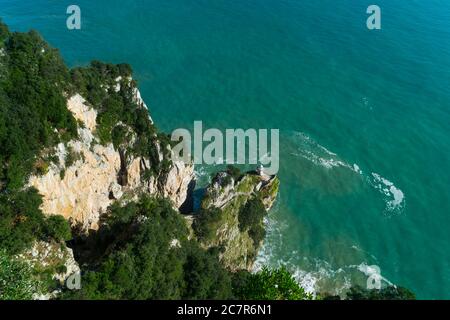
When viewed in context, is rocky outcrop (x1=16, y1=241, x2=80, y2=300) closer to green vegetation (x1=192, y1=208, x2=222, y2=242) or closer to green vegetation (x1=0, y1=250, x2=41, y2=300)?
green vegetation (x1=0, y1=250, x2=41, y2=300)

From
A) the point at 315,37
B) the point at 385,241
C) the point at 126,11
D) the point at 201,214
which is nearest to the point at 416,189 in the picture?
the point at 385,241

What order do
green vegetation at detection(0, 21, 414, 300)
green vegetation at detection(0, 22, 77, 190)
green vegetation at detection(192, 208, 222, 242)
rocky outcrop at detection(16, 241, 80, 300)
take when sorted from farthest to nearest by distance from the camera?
green vegetation at detection(192, 208, 222, 242)
green vegetation at detection(0, 22, 77, 190)
green vegetation at detection(0, 21, 414, 300)
rocky outcrop at detection(16, 241, 80, 300)

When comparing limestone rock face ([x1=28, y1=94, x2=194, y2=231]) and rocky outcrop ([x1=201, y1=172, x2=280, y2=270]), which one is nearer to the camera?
limestone rock face ([x1=28, y1=94, x2=194, y2=231])

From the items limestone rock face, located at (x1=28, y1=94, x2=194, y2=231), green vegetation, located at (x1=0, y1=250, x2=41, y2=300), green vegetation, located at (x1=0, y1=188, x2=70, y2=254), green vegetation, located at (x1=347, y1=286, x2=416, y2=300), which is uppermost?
limestone rock face, located at (x1=28, y1=94, x2=194, y2=231)

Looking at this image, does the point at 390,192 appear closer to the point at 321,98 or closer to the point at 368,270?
the point at 368,270

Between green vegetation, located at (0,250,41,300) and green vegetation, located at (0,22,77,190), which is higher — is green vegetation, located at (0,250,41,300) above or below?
below

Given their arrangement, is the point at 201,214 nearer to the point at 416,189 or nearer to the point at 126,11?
the point at 416,189

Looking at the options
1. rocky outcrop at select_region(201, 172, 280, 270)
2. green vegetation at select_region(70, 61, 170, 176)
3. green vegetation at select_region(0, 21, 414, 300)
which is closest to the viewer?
green vegetation at select_region(0, 21, 414, 300)

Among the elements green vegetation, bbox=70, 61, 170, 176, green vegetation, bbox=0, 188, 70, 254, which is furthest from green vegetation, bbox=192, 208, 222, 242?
green vegetation, bbox=0, 188, 70, 254
